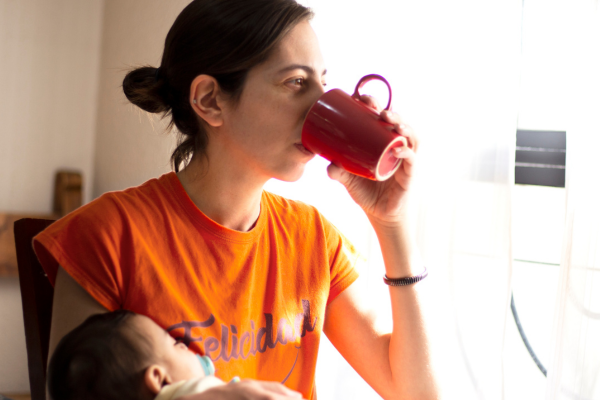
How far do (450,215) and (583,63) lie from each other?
0.47m

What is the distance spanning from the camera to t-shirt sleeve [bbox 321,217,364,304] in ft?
3.97

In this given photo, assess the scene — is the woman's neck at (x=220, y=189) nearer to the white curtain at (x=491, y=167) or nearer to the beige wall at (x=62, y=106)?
the white curtain at (x=491, y=167)

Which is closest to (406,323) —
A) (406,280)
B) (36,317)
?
(406,280)

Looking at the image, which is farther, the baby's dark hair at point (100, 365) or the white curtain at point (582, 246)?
the white curtain at point (582, 246)

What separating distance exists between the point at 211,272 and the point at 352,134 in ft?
1.25

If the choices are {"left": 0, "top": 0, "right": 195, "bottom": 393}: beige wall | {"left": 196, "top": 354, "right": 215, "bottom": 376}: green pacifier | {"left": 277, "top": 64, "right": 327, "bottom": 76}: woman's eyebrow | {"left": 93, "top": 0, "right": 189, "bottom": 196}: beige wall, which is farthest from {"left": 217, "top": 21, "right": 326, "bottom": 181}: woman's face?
{"left": 0, "top": 0, "right": 195, "bottom": 393}: beige wall

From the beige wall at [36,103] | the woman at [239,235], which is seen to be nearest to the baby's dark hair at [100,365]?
the woman at [239,235]

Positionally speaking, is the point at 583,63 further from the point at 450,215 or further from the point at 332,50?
the point at 332,50

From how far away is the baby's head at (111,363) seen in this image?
689 millimetres

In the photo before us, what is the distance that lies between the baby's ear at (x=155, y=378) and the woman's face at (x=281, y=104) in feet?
1.49

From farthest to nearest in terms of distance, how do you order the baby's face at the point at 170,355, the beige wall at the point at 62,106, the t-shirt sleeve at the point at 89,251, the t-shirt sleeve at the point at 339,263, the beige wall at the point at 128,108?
the beige wall at the point at 62,106
the beige wall at the point at 128,108
the t-shirt sleeve at the point at 339,263
the t-shirt sleeve at the point at 89,251
the baby's face at the point at 170,355

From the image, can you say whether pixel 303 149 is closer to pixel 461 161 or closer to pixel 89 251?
pixel 89 251

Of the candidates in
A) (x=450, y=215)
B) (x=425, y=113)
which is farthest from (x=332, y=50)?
(x=450, y=215)

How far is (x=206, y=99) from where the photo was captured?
1.05 m
